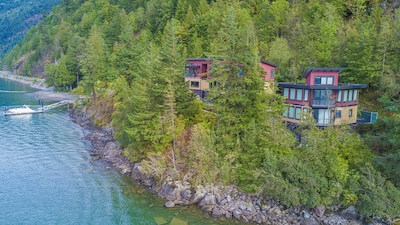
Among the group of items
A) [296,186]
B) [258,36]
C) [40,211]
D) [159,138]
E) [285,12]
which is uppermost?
[285,12]

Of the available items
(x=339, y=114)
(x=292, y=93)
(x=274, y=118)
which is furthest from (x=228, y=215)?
(x=339, y=114)

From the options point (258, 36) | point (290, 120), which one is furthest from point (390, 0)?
point (290, 120)

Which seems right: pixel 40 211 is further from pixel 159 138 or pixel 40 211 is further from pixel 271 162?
→ pixel 271 162

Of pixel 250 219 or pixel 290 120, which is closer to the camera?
pixel 250 219

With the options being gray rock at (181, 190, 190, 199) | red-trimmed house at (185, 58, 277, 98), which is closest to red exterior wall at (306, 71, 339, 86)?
red-trimmed house at (185, 58, 277, 98)

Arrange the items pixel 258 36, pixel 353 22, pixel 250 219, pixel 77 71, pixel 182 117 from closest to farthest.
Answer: pixel 250 219 → pixel 182 117 → pixel 353 22 → pixel 258 36 → pixel 77 71

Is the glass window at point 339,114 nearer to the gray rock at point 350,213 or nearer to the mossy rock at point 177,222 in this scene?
the gray rock at point 350,213
